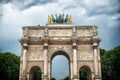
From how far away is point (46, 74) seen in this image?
40000 mm

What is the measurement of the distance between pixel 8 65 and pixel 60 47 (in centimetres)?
1803

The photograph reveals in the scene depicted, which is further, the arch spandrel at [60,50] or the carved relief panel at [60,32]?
the carved relief panel at [60,32]

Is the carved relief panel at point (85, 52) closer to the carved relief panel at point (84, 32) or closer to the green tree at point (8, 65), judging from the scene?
the carved relief panel at point (84, 32)

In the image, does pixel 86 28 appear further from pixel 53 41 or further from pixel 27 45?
pixel 27 45

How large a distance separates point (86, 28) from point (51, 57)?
845 centimetres

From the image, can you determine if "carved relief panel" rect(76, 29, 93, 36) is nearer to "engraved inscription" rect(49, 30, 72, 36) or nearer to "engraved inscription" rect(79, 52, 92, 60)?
"engraved inscription" rect(49, 30, 72, 36)

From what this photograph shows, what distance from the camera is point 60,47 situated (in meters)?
42.0

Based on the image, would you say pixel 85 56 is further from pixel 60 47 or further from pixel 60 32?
pixel 60 32

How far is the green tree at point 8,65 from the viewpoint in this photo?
53.3m

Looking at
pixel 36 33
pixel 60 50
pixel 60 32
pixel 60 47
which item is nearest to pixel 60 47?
pixel 60 47

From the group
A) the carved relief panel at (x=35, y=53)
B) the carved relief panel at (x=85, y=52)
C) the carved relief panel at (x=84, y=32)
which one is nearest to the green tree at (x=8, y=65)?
the carved relief panel at (x=35, y=53)

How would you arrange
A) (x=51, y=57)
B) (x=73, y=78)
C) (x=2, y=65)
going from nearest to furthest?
1. (x=73, y=78)
2. (x=51, y=57)
3. (x=2, y=65)

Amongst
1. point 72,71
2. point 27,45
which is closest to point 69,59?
point 72,71

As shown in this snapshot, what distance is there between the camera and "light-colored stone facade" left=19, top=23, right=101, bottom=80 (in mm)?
40844
